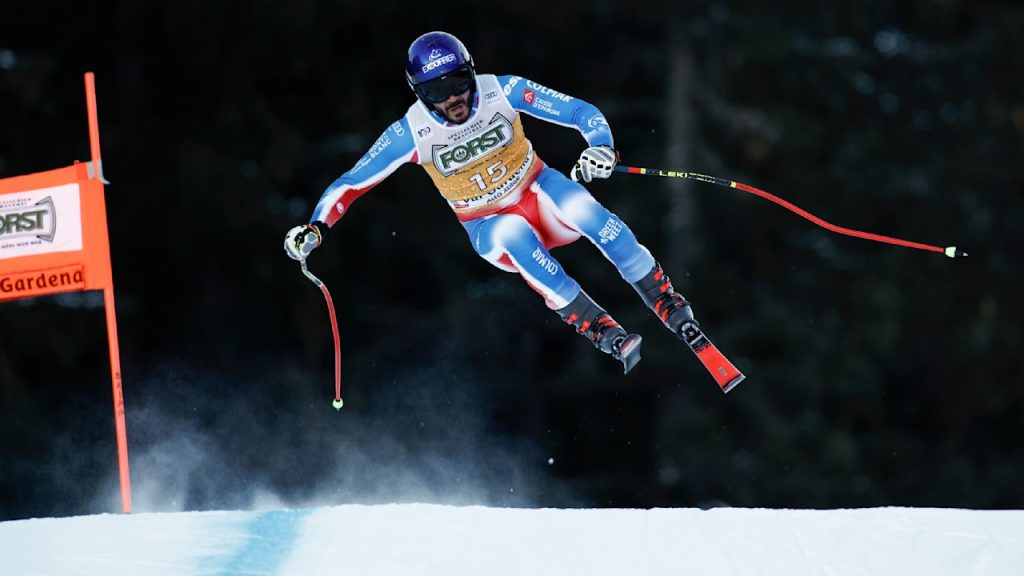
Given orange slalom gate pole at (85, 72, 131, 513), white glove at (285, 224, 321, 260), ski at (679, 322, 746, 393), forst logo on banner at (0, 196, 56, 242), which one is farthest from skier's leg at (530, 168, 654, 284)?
forst logo on banner at (0, 196, 56, 242)

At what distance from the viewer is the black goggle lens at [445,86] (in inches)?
260

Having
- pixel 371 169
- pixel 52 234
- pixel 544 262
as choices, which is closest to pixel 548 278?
pixel 544 262

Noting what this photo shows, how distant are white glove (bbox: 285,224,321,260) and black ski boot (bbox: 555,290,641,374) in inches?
46.9

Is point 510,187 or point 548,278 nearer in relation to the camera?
point 548,278

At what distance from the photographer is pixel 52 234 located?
716 centimetres

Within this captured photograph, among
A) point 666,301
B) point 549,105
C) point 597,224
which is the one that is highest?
point 549,105

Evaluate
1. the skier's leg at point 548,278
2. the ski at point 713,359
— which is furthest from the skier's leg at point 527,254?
the ski at point 713,359

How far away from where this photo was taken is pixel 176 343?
14.0 metres

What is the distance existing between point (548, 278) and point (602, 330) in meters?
0.35

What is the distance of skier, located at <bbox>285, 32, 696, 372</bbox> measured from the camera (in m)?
6.82

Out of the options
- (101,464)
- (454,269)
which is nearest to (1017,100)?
(454,269)

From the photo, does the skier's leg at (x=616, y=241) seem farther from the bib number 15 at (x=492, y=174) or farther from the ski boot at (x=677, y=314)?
the bib number 15 at (x=492, y=174)

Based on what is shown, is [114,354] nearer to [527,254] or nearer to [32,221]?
[32,221]

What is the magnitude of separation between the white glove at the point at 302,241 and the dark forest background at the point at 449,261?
20.4 ft
